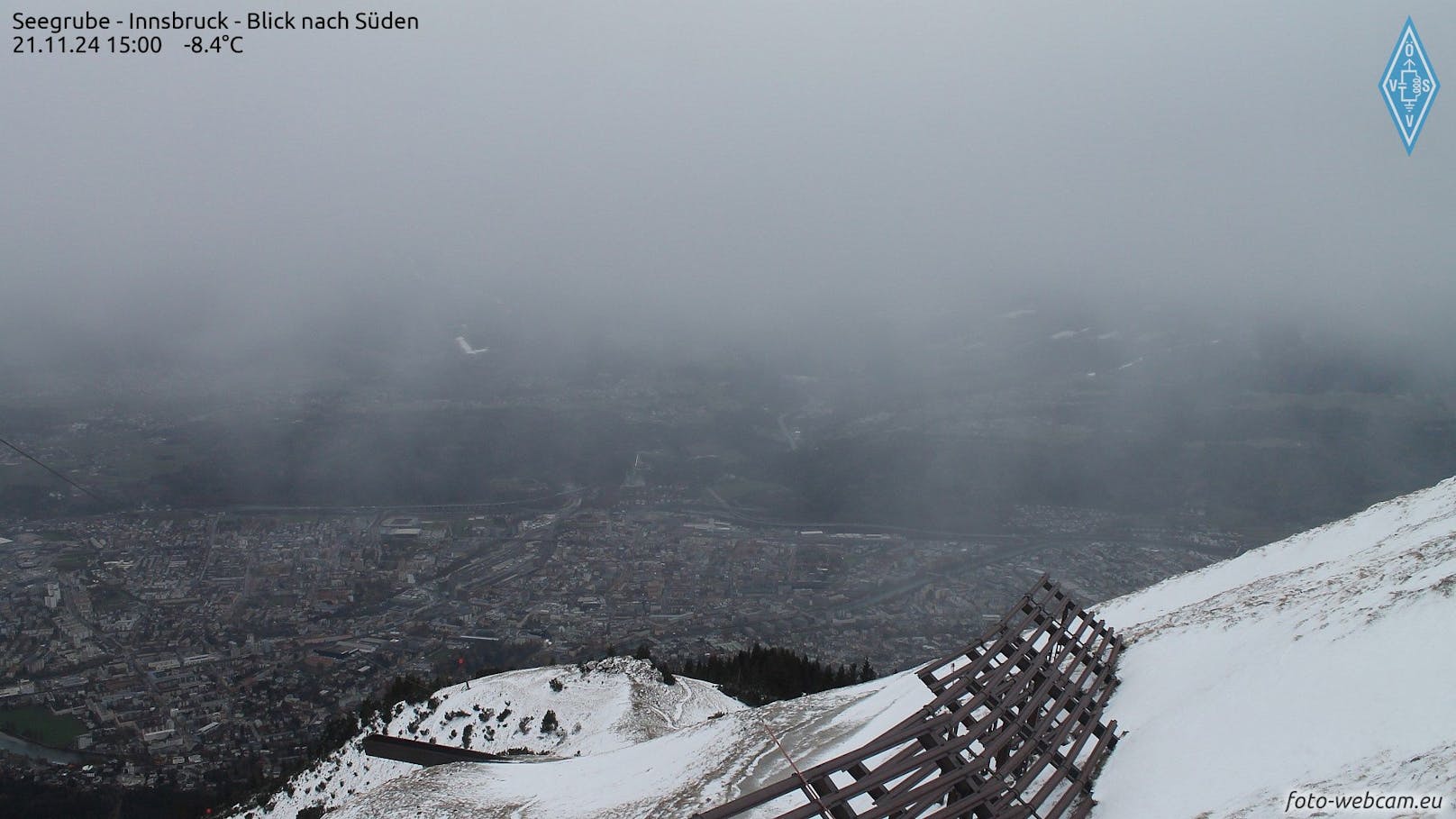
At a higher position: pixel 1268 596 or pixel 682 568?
pixel 1268 596

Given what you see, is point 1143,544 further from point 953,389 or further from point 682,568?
point 953,389

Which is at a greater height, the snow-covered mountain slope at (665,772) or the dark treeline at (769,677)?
the snow-covered mountain slope at (665,772)

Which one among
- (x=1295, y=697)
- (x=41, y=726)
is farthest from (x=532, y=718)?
(x=41, y=726)

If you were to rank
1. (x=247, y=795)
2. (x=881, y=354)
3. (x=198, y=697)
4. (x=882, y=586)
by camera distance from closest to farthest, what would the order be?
(x=247, y=795)
(x=198, y=697)
(x=882, y=586)
(x=881, y=354)

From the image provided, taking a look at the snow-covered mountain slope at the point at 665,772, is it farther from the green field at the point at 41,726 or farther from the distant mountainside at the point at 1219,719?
the green field at the point at 41,726

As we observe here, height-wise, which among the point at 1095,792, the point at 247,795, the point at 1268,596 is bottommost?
the point at 247,795

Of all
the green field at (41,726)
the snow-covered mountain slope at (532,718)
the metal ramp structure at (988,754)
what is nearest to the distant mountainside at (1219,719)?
the snow-covered mountain slope at (532,718)

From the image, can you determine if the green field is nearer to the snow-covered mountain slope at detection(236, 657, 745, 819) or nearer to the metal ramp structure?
the snow-covered mountain slope at detection(236, 657, 745, 819)

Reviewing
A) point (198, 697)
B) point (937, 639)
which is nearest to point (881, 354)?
point (937, 639)
